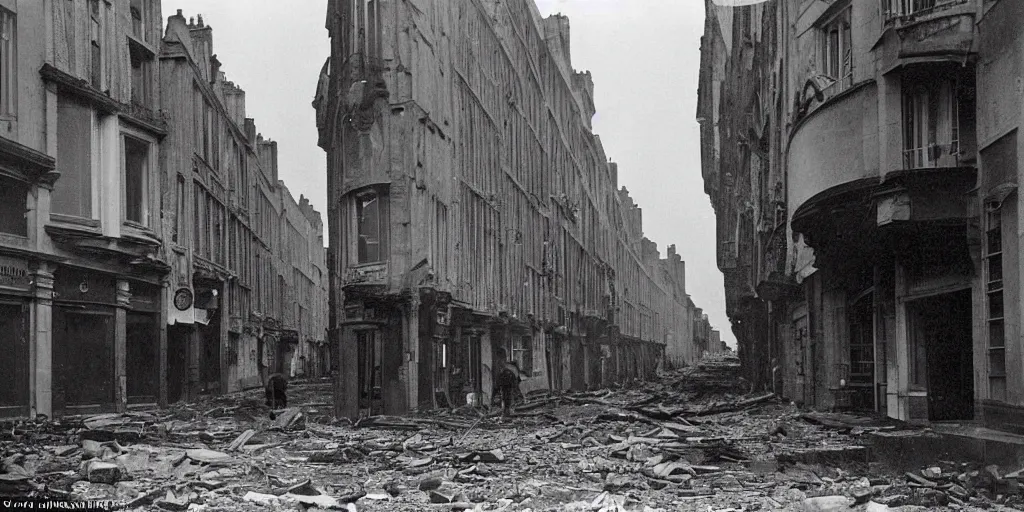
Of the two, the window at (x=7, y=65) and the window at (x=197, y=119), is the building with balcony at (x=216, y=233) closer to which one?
the window at (x=197, y=119)

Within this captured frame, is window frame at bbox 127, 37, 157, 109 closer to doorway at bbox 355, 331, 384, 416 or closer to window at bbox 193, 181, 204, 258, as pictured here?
window at bbox 193, 181, 204, 258

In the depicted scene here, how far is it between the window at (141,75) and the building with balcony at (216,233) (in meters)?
1.76

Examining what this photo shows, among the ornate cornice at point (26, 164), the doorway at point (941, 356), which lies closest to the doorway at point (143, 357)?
the ornate cornice at point (26, 164)

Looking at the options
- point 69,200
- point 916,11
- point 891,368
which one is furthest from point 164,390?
point 916,11

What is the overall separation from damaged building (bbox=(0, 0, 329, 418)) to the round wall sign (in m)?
0.04

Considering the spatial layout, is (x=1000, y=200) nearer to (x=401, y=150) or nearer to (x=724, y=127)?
(x=401, y=150)

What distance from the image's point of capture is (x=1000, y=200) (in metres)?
14.3

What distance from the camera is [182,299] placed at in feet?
100

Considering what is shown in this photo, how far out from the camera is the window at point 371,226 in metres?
26.0

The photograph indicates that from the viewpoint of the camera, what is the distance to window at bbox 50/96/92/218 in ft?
73.8

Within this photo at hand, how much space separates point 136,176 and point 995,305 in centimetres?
2200

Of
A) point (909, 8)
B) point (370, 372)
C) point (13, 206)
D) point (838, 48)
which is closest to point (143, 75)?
point (13, 206)

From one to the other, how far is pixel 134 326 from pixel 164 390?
2.23 metres

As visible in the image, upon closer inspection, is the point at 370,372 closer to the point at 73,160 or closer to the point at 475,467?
the point at 73,160
